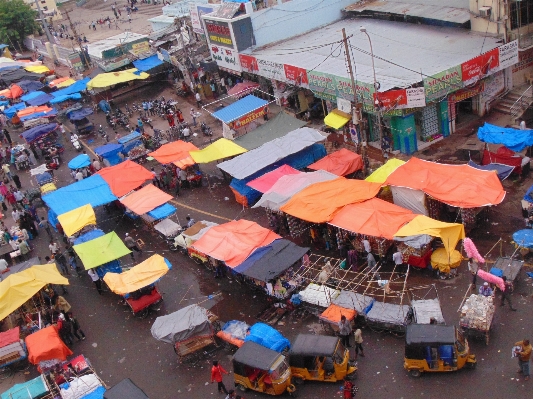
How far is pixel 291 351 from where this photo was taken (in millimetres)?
16484

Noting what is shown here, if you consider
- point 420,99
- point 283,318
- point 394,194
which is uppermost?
point 420,99

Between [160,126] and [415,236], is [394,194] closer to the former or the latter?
[415,236]

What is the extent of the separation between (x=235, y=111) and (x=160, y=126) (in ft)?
28.4

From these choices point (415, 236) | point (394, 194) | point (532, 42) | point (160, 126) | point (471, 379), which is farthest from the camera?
point (160, 126)

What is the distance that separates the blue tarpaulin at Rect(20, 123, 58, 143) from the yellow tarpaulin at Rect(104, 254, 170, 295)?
19.9 m

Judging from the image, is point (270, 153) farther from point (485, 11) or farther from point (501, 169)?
point (485, 11)

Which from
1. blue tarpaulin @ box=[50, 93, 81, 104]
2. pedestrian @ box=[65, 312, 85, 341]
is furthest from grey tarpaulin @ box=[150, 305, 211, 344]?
blue tarpaulin @ box=[50, 93, 81, 104]

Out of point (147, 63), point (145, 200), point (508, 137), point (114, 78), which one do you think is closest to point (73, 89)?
point (114, 78)

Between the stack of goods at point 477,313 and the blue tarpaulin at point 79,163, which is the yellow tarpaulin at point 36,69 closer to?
the blue tarpaulin at point 79,163

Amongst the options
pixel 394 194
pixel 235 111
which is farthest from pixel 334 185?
pixel 235 111

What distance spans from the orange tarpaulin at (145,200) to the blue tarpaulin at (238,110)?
735 centimetres

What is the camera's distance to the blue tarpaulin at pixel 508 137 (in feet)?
78.7

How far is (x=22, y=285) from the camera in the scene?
2120 cm

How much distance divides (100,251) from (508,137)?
1811cm
